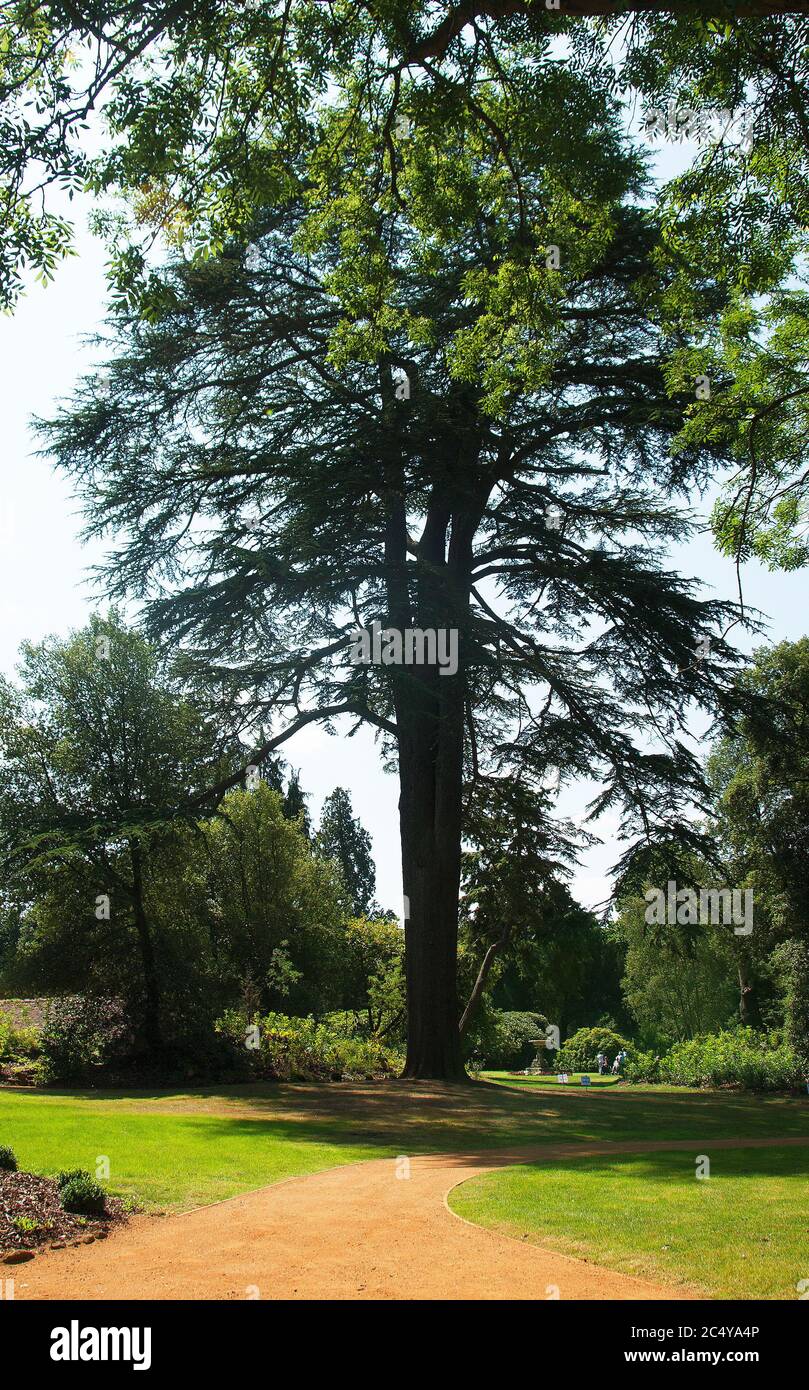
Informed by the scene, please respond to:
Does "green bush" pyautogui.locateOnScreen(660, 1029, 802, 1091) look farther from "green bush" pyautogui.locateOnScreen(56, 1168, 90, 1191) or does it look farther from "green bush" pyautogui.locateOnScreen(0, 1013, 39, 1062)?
"green bush" pyautogui.locateOnScreen(56, 1168, 90, 1191)

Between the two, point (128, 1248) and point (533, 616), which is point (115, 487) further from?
point (128, 1248)

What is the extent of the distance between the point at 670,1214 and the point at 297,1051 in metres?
14.5

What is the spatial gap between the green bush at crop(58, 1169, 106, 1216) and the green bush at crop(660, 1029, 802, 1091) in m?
19.0

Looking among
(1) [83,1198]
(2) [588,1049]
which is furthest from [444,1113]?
(2) [588,1049]

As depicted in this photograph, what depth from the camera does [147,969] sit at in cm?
2069

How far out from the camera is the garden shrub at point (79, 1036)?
19391mm

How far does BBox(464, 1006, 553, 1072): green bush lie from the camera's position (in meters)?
29.2

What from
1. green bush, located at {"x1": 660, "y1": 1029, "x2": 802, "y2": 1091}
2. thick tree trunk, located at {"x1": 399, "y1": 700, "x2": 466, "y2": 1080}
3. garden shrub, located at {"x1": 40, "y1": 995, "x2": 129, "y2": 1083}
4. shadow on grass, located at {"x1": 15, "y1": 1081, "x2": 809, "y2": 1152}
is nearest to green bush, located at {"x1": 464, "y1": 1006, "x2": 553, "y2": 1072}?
green bush, located at {"x1": 660, "y1": 1029, "x2": 802, "y2": 1091}

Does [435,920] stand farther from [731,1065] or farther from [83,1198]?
[83,1198]

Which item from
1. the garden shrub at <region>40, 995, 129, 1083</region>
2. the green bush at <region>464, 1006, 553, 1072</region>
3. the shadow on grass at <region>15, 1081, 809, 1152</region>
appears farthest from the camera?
the green bush at <region>464, 1006, 553, 1072</region>

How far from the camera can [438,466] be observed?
17.8 metres

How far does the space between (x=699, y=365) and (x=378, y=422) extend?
694 cm

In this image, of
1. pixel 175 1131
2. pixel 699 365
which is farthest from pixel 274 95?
pixel 175 1131

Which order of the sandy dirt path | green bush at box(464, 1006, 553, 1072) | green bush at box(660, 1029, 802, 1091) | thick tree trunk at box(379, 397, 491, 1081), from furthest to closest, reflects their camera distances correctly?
1. green bush at box(464, 1006, 553, 1072)
2. green bush at box(660, 1029, 802, 1091)
3. thick tree trunk at box(379, 397, 491, 1081)
4. the sandy dirt path
